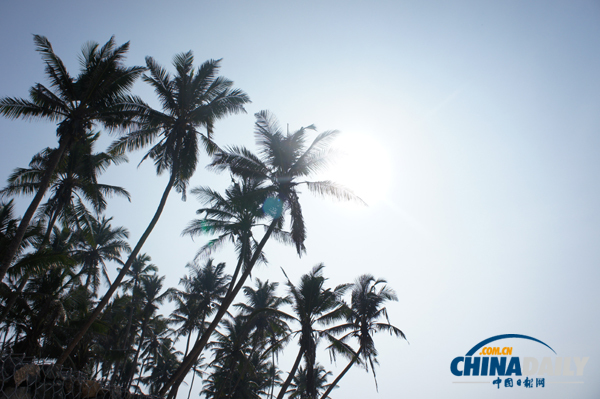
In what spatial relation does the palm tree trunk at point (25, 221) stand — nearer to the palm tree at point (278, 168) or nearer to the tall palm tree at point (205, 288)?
the palm tree at point (278, 168)

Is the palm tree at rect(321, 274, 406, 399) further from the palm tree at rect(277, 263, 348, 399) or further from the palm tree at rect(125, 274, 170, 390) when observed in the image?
the palm tree at rect(125, 274, 170, 390)

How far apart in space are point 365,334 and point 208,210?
41.7 ft

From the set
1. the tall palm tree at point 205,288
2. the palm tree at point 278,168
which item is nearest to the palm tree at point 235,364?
the tall palm tree at point 205,288

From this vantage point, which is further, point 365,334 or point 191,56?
point 365,334

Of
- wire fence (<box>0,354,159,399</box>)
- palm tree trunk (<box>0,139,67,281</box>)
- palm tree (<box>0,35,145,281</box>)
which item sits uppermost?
palm tree (<box>0,35,145,281</box>)

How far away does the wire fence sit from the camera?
5.76 metres

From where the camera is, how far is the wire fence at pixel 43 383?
5.76 metres

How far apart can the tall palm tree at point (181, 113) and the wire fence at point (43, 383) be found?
27.3 feet

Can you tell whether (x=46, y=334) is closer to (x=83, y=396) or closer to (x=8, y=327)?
(x=8, y=327)

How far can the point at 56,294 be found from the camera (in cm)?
1441

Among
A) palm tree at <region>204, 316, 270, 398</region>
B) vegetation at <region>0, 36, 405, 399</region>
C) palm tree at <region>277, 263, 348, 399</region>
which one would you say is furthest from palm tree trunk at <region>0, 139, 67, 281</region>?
palm tree at <region>204, 316, 270, 398</region>

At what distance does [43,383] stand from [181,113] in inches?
444

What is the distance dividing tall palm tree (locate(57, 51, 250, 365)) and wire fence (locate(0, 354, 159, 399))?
833cm

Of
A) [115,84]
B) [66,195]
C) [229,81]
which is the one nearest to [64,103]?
[115,84]
